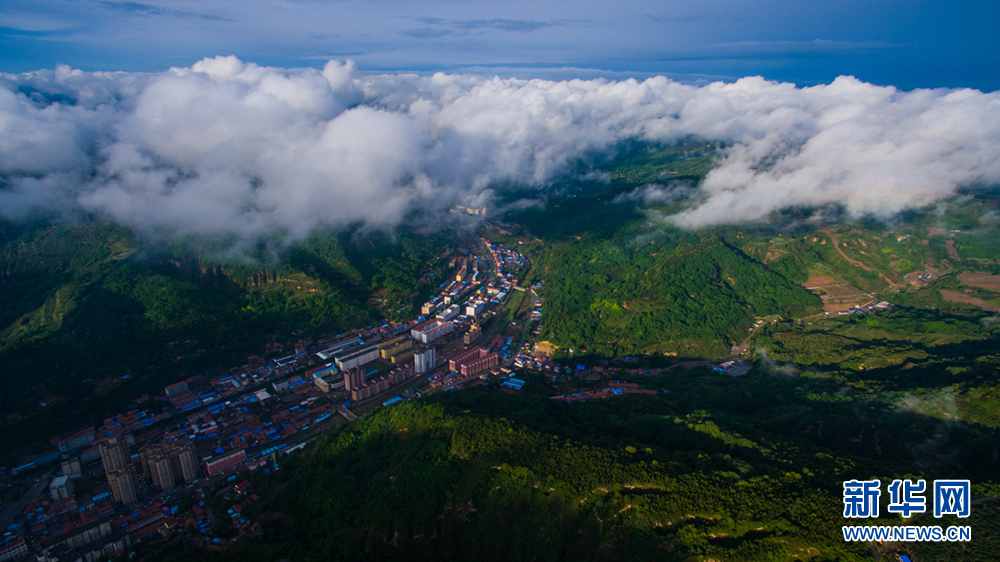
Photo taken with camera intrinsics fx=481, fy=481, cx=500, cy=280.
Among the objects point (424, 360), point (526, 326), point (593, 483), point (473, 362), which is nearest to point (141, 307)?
point (424, 360)

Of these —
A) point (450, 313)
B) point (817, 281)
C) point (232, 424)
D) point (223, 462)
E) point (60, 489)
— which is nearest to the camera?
point (60, 489)

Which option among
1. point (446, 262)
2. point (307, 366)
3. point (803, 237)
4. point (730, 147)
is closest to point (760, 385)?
point (803, 237)

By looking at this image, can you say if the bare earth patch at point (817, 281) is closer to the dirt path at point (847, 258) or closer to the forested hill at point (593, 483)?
the dirt path at point (847, 258)

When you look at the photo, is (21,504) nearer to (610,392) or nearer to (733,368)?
(610,392)

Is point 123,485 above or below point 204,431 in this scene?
above

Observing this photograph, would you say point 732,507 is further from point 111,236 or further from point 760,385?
point 111,236

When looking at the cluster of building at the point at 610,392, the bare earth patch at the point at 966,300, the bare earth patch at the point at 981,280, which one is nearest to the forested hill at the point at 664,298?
the cluster of building at the point at 610,392

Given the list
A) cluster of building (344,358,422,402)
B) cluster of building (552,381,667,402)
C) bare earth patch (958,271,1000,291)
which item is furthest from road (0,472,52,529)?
bare earth patch (958,271,1000,291)

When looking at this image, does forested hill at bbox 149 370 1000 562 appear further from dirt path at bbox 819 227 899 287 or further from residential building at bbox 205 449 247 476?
dirt path at bbox 819 227 899 287
